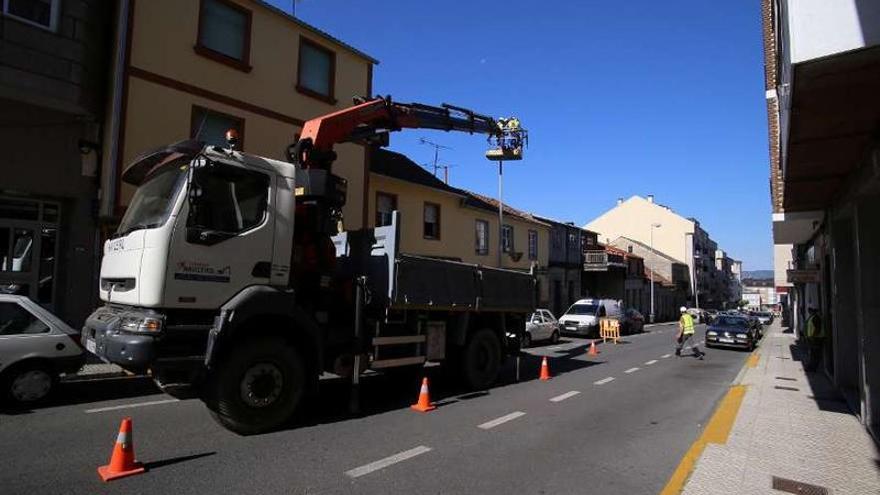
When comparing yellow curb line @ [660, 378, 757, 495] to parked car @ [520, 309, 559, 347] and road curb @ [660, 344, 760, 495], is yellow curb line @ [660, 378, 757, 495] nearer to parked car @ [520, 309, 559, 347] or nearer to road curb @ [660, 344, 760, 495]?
road curb @ [660, 344, 760, 495]

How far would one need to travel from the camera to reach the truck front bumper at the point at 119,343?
5.90 meters

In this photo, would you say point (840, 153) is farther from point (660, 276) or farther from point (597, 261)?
point (660, 276)

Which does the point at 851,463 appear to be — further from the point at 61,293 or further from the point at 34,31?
the point at 34,31

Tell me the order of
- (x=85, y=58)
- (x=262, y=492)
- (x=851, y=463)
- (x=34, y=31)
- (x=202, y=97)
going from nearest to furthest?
(x=262, y=492)
(x=851, y=463)
(x=34, y=31)
(x=85, y=58)
(x=202, y=97)

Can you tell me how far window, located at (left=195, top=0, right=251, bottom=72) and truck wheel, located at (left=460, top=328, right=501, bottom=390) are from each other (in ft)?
32.6

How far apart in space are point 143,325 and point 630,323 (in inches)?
1162

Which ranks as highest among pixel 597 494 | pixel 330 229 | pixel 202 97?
pixel 202 97

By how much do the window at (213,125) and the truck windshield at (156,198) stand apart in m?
7.56

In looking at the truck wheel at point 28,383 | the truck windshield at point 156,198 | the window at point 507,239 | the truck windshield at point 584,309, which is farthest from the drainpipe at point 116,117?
the window at point 507,239

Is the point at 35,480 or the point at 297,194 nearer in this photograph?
the point at 35,480

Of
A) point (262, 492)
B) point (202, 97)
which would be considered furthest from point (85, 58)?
point (262, 492)

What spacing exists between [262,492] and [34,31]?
456 inches

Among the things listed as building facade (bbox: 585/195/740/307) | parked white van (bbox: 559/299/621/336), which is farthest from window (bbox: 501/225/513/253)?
building facade (bbox: 585/195/740/307)

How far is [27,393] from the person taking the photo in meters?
7.88
